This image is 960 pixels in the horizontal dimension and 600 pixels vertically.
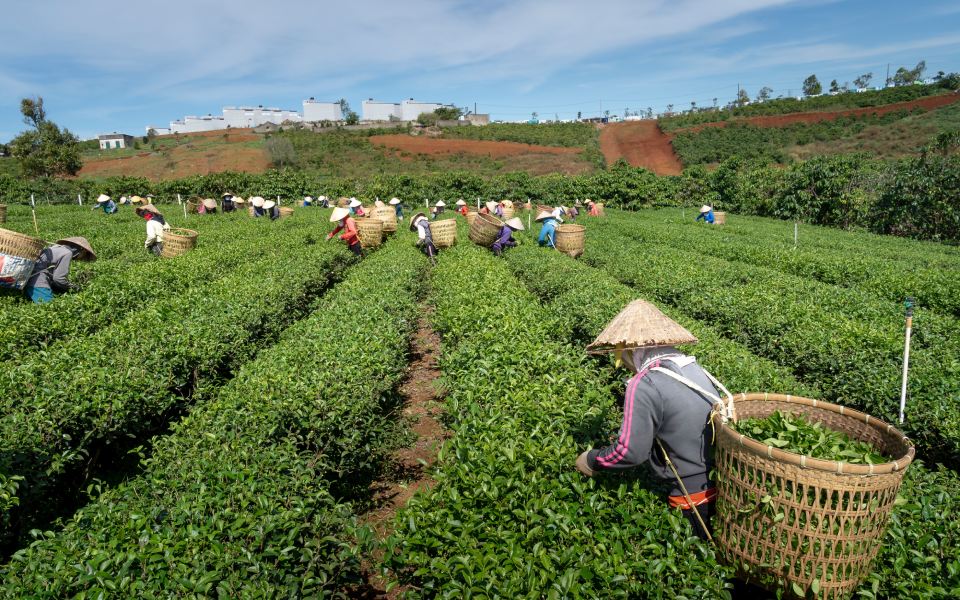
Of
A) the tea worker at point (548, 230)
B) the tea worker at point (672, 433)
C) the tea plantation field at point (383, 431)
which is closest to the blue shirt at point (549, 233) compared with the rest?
the tea worker at point (548, 230)

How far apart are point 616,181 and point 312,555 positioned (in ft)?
119

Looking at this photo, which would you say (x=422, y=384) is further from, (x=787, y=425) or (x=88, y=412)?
(x=787, y=425)

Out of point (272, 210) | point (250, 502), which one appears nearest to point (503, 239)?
point (250, 502)

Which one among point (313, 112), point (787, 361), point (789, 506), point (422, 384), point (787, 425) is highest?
point (313, 112)

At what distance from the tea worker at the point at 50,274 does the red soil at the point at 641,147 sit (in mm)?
54560

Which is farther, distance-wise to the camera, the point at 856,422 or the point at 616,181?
the point at 616,181

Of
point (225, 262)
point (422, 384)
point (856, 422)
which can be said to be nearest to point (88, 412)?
point (422, 384)

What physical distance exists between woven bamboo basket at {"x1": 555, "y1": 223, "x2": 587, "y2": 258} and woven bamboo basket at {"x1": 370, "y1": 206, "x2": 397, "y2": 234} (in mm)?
5958

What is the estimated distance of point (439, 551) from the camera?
104 inches

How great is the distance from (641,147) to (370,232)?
6019 cm

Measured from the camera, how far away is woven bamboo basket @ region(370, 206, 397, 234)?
17.2m

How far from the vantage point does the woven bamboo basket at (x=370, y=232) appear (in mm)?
15148

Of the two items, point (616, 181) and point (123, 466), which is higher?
point (616, 181)

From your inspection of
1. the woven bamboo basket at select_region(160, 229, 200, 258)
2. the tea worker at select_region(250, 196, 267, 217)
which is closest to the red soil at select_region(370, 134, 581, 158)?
the tea worker at select_region(250, 196, 267, 217)
